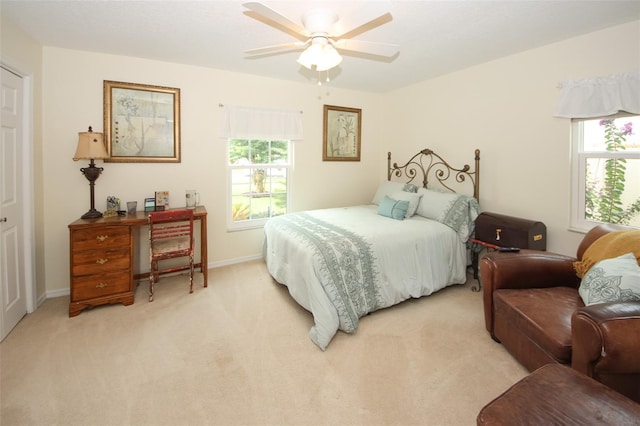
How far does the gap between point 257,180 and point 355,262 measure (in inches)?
82.5

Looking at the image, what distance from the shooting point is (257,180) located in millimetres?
4105

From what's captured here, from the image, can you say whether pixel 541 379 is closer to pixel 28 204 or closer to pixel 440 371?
pixel 440 371

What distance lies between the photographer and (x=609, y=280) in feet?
5.69

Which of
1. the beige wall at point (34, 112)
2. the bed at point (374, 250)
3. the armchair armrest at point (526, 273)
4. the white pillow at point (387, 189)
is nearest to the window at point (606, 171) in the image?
the armchair armrest at point (526, 273)

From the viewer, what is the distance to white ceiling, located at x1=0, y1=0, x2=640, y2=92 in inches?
84.9

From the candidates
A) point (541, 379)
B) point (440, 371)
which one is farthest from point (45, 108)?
point (541, 379)

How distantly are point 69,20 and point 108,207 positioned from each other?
1.67m

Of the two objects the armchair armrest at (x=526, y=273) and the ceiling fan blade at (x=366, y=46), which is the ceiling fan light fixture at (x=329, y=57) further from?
the armchair armrest at (x=526, y=273)

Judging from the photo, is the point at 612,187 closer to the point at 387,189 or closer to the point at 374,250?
the point at 374,250

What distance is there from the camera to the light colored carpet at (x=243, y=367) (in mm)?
1665

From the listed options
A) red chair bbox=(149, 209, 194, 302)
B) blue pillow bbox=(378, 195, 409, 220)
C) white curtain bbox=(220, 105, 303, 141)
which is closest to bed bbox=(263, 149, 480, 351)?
blue pillow bbox=(378, 195, 409, 220)

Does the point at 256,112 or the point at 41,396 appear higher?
the point at 256,112

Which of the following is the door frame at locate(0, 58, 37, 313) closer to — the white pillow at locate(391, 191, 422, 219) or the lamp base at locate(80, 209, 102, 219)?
the lamp base at locate(80, 209, 102, 219)

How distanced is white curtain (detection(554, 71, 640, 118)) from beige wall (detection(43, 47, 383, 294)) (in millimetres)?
2575
